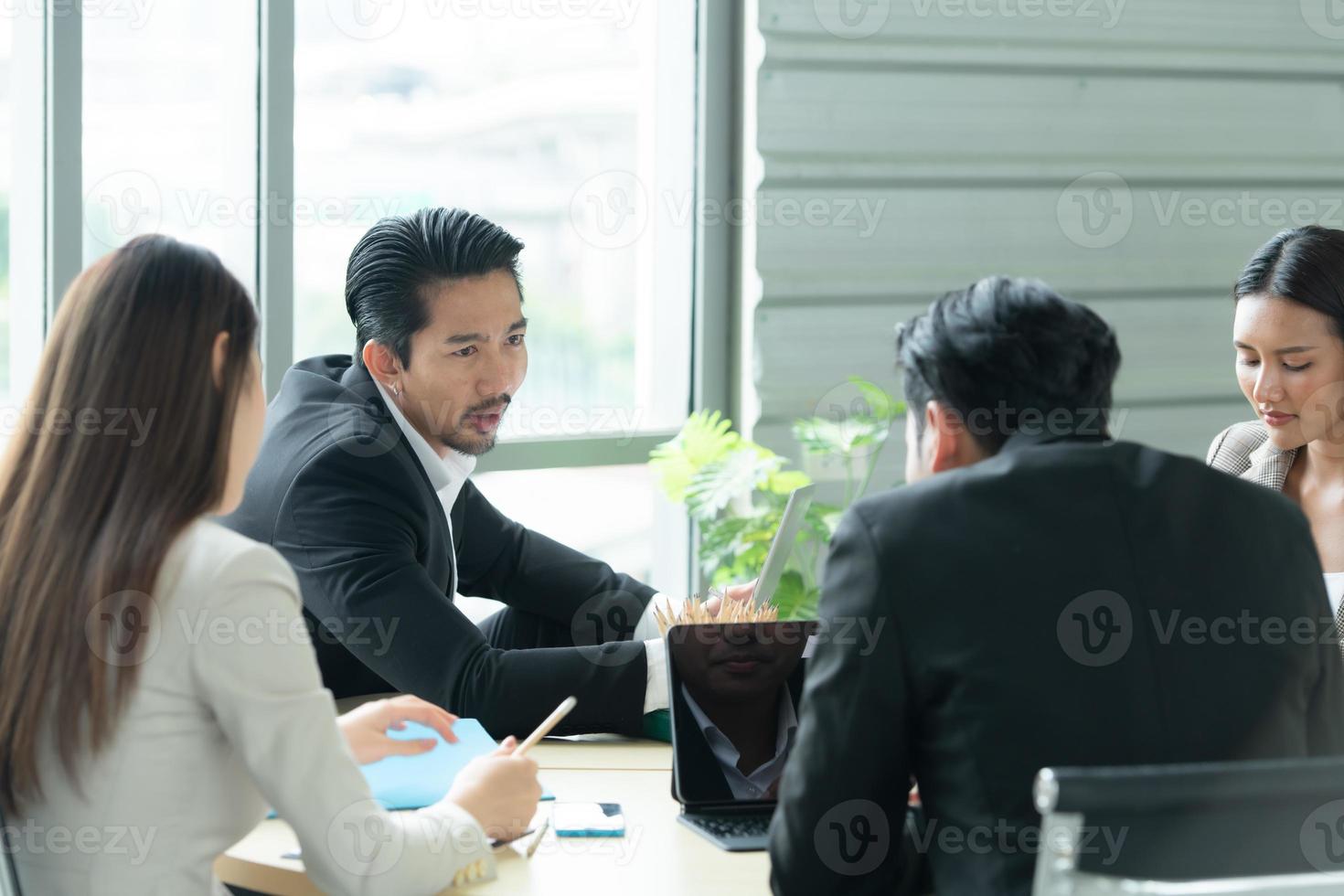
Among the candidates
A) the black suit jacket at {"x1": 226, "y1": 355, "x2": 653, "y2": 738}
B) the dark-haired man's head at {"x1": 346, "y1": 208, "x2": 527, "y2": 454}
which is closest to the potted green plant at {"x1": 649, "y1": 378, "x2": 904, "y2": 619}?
the dark-haired man's head at {"x1": 346, "y1": 208, "x2": 527, "y2": 454}

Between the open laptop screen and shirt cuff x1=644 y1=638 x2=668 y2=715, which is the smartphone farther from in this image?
shirt cuff x1=644 y1=638 x2=668 y2=715

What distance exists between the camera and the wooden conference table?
1.51 metres

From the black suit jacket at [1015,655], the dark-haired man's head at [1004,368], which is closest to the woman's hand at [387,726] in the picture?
the black suit jacket at [1015,655]

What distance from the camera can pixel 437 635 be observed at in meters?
2.08

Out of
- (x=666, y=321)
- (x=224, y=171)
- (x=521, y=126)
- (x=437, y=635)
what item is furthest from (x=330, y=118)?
(x=437, y=635)

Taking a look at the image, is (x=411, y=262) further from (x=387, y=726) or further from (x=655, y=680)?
(x=387, y=726)

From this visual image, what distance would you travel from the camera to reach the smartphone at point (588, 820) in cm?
165

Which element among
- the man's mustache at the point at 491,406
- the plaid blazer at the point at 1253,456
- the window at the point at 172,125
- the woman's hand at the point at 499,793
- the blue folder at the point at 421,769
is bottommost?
the blue folder at the point at 421,769

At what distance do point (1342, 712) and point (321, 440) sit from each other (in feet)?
Answer: 4.96

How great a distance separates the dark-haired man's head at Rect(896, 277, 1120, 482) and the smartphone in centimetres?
58

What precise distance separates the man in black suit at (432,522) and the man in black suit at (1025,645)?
710mm

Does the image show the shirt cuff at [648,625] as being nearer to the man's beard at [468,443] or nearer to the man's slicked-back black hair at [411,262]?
the man's beard at [468,443]

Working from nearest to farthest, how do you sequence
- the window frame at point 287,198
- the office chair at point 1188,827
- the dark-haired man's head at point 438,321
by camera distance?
→ the office chair at point 1188,827, the dark-haired man's head at point 438,321, the window frame at point 287,198

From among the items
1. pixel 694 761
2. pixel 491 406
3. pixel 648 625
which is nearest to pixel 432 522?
pixel 491 406
